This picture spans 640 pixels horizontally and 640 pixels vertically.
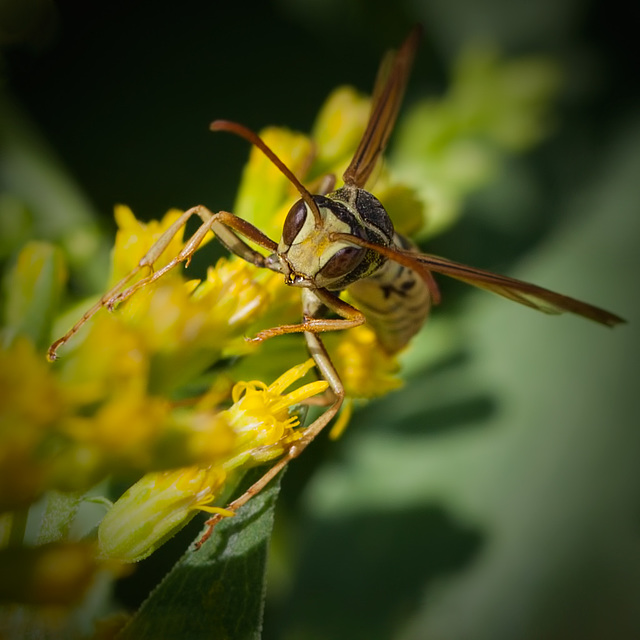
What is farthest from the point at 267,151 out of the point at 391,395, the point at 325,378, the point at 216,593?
the point at 391,395

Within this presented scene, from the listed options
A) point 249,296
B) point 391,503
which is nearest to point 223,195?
point 249,296

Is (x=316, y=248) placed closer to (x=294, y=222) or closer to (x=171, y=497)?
→ (x=294, y=222)

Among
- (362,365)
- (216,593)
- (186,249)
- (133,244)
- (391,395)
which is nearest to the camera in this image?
(216,593)

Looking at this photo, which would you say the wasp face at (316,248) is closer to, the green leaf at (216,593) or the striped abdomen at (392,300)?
the striped abdomen at (392,300)

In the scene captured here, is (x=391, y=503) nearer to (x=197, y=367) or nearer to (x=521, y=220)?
(x=197, y=367)

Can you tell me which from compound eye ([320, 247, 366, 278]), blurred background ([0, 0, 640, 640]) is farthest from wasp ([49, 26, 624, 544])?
blurred background ([0, 0, 640, 640])

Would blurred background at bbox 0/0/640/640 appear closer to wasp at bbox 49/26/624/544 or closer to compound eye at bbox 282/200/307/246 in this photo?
wasp at bbox 49/26/624/544
